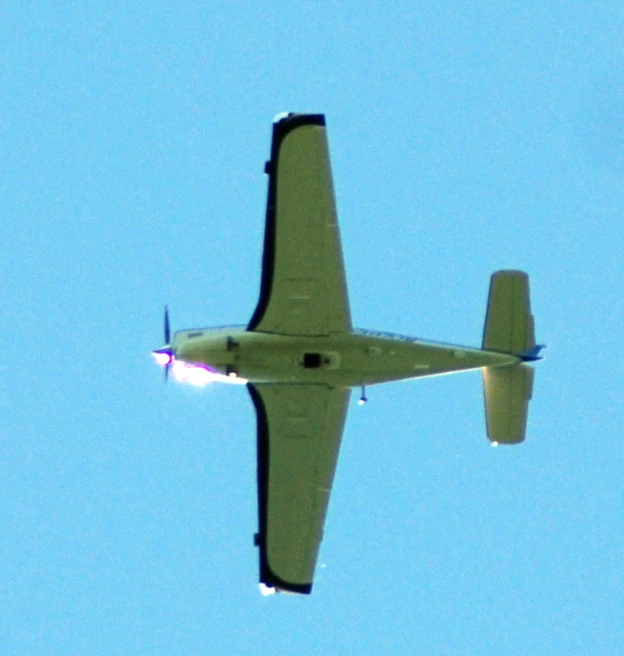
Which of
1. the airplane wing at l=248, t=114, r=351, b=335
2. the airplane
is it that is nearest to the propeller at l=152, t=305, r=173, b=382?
the airplane

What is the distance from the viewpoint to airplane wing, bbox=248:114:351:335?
873 inches

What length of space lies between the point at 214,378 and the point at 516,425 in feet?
24.1

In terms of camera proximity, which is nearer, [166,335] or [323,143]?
[323,143]

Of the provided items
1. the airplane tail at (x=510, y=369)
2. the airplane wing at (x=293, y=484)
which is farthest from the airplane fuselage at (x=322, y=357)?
the airplane wing at (x=293, y=484)

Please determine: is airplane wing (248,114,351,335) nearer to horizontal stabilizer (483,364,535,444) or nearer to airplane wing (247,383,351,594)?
airplane wing (247,383,351,594)

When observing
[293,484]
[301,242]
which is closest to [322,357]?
[301,242]

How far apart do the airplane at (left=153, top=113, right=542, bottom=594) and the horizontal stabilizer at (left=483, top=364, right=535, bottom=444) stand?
0.02 m

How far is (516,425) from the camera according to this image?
23391 millimetres

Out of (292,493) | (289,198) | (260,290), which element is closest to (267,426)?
(292,493)

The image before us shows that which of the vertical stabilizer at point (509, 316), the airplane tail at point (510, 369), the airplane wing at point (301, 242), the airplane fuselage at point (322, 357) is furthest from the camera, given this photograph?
the airplane tail at point (510, 369)

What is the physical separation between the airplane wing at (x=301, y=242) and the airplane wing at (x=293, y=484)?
6.54ft

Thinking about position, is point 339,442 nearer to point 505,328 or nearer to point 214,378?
point 214,378

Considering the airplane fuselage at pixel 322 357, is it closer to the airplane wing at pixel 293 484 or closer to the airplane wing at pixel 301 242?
the airplane wing at pixel 301 242

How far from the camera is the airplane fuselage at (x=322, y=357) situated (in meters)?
22.5
